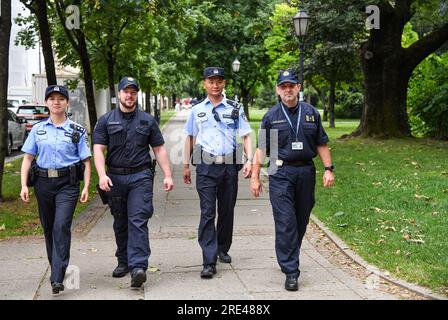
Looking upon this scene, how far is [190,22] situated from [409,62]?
775cm

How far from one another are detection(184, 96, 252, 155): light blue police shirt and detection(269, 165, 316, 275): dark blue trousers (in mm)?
660

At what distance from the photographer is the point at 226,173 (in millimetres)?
6227

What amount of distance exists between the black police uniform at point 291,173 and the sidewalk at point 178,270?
0.43 m

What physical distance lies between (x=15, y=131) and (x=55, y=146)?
17514 millimetres

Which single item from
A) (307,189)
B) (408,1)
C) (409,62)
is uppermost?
(408,1)

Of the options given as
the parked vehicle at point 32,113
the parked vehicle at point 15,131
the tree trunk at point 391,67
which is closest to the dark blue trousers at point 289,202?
the tree trunk at point 391,67

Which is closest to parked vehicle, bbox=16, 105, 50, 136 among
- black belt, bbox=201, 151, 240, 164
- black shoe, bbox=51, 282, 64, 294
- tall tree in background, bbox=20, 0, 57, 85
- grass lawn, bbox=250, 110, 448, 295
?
tall tree in background, bbox=20, 0, 57, 85

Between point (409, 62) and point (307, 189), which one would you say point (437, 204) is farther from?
point (409, 62)

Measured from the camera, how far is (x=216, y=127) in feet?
20.6

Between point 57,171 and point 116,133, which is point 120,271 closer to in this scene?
point 57,171

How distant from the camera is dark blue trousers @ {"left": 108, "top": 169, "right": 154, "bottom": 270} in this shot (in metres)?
5.64

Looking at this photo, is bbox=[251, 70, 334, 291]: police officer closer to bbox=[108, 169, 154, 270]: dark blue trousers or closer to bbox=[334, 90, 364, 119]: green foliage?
bbox=[108, 169, 154, 270]: dark blue trousers

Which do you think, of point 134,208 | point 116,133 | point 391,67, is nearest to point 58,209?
point 134,208
